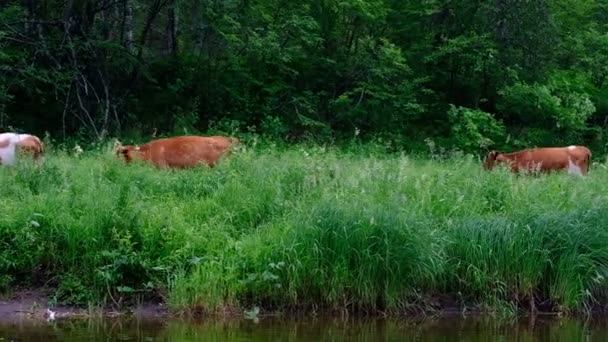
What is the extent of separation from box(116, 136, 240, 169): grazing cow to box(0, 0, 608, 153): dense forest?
6239mm

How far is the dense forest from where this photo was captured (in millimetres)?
19156

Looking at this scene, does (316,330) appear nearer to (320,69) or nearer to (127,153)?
(127,153)

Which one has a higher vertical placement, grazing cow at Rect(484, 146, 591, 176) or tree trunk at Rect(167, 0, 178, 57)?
tree trunk at Rect(167, 0, 178, 57)

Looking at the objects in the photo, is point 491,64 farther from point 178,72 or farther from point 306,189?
point 306,189

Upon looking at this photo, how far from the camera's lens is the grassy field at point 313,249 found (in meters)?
7.91

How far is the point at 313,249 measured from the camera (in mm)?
7977

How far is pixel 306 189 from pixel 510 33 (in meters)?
12.7

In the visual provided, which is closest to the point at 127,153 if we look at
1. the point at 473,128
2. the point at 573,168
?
the point at 573,168

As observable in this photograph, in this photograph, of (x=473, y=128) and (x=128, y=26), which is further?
(x=128, y=26)

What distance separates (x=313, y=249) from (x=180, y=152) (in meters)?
5.03

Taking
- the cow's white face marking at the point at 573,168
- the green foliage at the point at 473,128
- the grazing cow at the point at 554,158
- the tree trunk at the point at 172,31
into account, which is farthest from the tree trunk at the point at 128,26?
the cow's white face marking at the point at 573,168

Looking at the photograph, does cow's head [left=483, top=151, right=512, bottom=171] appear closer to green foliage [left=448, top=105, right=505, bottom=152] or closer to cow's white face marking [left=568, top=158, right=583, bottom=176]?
cow's white face marking [left=568, top=158, right=583, bottom=176]

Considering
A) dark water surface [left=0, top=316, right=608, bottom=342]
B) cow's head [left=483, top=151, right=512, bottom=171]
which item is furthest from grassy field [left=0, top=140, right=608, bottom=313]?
cow's head [left=483, top=151, right=512, bottom=171]

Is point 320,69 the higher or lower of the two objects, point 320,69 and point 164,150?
the higher
